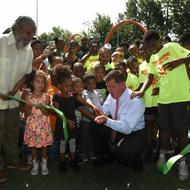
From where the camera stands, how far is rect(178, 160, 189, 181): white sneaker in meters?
5.03

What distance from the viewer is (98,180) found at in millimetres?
5090

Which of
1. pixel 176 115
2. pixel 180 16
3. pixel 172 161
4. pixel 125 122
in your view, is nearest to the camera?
pixel 172 161

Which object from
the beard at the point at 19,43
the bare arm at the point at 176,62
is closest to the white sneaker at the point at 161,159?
the bare arm at the point at 176,62

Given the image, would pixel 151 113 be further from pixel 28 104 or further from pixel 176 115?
pixel 28 104

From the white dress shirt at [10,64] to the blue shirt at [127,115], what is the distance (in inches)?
52.4

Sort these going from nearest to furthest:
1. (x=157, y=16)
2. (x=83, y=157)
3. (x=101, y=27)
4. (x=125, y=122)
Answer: (x=125, y=122) → (x=83, y=157) → (x=157, y=16) → (x=101, y=27)

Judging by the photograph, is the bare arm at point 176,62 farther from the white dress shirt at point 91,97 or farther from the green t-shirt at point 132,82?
the green t-shirt at point 132,82

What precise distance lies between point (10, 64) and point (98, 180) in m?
1.90

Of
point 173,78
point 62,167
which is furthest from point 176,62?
point 62,167

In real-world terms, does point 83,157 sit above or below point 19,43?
below

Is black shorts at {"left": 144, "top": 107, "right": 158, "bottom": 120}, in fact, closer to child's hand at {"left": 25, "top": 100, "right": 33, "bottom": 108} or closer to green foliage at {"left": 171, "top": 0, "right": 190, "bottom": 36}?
child's hand at {"left": 25, "top": 100, "right": 33, "bottom": 108}

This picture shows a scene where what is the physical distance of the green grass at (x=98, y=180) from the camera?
486cm

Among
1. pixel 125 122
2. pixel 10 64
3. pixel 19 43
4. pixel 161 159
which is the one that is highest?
pixel 19 43

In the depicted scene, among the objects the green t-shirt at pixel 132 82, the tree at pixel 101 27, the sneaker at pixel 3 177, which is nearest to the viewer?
the sneaker at pixel 3 177
